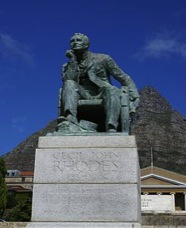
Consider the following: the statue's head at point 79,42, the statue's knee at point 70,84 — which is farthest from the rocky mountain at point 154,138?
the statue's knee at point 70,84

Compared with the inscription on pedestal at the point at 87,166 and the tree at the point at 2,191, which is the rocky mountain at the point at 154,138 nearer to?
the tree at the point at 2,191

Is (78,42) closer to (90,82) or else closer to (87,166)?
(90,82)

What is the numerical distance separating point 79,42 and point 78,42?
0.6 inches

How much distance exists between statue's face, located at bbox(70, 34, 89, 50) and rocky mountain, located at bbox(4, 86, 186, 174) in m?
97.0

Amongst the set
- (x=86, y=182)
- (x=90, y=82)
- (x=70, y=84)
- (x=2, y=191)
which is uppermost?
(x=90, y=82)

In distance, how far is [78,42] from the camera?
679 cm

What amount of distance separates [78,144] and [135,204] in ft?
3.42

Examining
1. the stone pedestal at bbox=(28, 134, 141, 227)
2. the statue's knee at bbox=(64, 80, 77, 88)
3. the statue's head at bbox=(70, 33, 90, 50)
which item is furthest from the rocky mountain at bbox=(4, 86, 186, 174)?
the stone pedestal at bbox=(28, 134, 141, 227)

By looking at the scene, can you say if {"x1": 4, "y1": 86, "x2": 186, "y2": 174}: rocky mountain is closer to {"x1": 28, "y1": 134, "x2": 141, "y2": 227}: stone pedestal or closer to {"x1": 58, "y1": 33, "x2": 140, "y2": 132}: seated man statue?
{"x1": 58, "y1": 33, "x2": 140, "y2": 132}: seated man statue

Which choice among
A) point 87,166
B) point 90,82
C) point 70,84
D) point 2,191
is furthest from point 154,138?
point 87,166

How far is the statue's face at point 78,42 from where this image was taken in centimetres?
677

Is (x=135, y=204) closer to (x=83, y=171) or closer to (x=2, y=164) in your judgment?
(x=83, y=171)

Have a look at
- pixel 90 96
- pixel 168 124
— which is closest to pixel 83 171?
pixel 90 96

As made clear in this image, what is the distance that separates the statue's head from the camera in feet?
22.2
